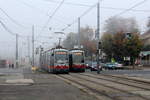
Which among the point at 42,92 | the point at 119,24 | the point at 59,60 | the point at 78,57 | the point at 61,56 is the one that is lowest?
the point at 42,92

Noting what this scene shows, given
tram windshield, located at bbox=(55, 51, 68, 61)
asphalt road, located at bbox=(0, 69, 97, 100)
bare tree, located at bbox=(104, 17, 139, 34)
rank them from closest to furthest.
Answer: asphalt road, located at bbox=(0, 69, 97, 100), tram windshield, located at bbox=(55, 51, 68, 61), bare tree, located at bbox=(104, 17, 139, 34)

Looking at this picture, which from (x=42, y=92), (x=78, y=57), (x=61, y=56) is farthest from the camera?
(x=78, y=57)

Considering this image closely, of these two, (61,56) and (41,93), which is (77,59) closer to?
(61,56)

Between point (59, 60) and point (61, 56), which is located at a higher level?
point (61, 56)

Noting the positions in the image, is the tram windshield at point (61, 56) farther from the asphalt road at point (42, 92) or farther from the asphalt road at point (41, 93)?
the asphalt road at point (41, 93)

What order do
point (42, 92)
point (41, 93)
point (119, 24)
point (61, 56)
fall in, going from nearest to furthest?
point (41, 93), point (42, 92), point (61, 56), point (119, 24)


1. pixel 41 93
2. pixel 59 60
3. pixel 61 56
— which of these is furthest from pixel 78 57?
pixel 41 93

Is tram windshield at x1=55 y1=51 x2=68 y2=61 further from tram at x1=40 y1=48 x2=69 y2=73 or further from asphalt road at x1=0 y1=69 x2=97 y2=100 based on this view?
asphalt road at x1=0 y1=69 x2=97 y2=100

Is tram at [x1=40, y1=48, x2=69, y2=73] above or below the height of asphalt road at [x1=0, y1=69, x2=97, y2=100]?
above

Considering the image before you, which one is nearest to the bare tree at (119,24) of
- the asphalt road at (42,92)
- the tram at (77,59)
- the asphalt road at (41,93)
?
the tram at (77,59)

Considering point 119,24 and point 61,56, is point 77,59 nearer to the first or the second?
point 61,56

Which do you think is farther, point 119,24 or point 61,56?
point 119,24

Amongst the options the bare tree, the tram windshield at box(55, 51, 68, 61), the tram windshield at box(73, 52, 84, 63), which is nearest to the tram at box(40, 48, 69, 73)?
the tram windshield at box(55, 51, 68, 61)

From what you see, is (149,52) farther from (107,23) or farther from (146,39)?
(107,23)
